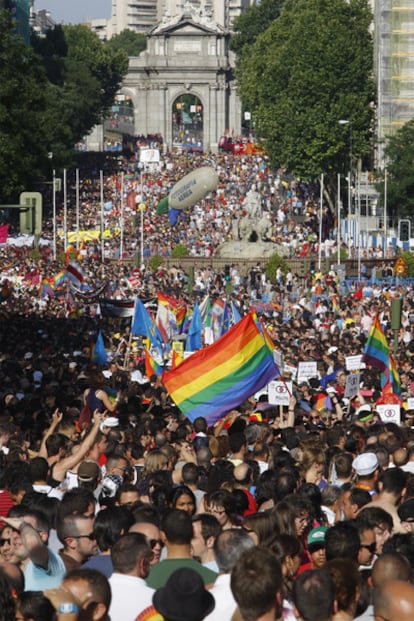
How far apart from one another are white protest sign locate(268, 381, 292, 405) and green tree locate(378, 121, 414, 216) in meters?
60.5

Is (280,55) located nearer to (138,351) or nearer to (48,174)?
(48,174)

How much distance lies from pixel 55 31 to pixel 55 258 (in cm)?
5171

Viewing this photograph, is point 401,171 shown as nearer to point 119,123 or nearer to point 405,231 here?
point 405,231

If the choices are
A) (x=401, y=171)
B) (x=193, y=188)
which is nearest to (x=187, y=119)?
(x=401, y=171)

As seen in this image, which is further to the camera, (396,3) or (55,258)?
(396,3)

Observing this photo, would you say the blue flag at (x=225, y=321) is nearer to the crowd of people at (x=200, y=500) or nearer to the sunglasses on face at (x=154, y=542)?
the crowd of people at (x=200, y=500)

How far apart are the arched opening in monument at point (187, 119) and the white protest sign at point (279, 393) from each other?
401 feet

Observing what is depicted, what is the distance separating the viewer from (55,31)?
121000 millimetres

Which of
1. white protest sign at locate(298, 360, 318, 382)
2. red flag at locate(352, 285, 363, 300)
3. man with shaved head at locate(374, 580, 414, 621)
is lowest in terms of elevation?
red flag at locate(352, 285, 363, 300)

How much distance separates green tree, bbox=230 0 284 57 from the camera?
438 ft

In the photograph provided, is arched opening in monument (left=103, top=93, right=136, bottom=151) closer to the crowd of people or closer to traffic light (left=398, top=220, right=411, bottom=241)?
traffic light (left=398, top=220, right=411, bottom=241)

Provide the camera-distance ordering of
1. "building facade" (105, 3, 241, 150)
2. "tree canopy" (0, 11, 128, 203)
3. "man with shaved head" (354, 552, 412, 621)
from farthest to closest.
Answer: "building facade" (105, 3, 241, 150) → "tree canopy" (0, 11, 128, 203) → "man with shaved head" (354, 552, 412, 621)

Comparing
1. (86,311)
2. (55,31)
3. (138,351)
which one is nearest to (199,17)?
(55,31)

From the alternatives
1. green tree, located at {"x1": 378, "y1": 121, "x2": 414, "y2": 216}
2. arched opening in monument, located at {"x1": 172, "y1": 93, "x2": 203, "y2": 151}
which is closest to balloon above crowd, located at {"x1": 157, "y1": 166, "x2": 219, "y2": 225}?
green tree, located at {"x1": 378, "y1": 121, "x2": 414, "y2": 216}
